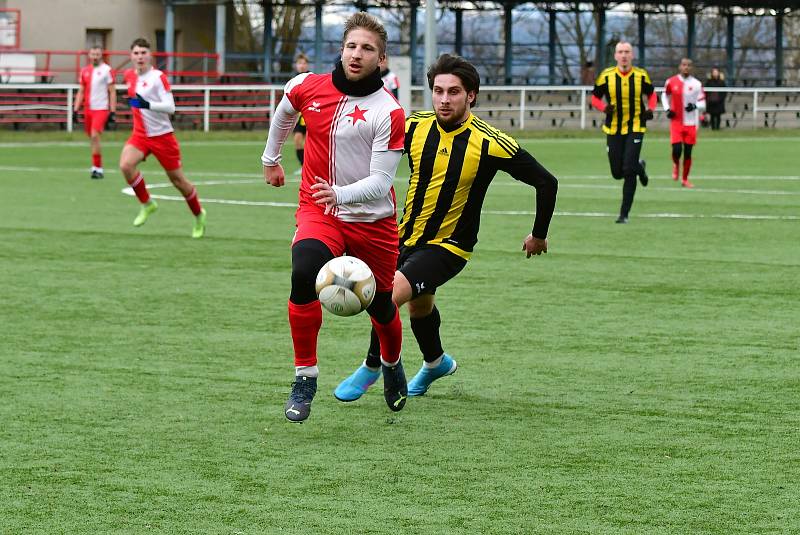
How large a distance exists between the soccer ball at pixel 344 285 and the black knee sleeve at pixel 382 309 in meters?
0.38

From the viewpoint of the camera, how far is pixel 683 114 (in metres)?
23.3

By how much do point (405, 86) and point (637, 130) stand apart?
63.0 feet

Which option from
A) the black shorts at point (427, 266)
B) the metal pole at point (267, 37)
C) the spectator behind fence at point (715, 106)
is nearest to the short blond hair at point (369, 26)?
the black shorts at point (427, 266)

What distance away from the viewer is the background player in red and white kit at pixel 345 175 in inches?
260

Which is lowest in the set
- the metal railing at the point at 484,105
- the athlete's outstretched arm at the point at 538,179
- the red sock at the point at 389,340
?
the red sock at the point at 389,340

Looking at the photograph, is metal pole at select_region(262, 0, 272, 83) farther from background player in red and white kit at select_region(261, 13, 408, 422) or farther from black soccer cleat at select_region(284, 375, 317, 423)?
black soccer cleat at select_region(284, 375, 317, 423)

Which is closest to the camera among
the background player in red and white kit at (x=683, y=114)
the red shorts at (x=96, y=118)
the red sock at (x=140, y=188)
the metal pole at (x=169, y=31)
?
the red sock at (x=140, y=188)

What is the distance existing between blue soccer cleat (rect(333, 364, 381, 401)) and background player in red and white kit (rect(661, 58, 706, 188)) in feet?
52.4

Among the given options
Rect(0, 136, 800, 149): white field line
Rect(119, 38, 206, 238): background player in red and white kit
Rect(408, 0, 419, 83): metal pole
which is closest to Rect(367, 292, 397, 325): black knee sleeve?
Rect(119, 38, 206, 238): background player in red and white kit

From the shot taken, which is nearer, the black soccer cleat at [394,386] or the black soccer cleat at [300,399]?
the black soccer cleat at [300,399]

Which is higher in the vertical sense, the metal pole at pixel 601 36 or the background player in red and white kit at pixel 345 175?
the metal pole at pixel 601 36

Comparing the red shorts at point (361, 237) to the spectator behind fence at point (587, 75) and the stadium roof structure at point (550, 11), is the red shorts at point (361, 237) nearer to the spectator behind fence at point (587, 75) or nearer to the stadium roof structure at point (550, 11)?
the stadium roof structure at point (550, 11)

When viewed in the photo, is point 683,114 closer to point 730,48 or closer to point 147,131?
point 147,131

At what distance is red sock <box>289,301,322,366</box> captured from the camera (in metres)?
6.62
